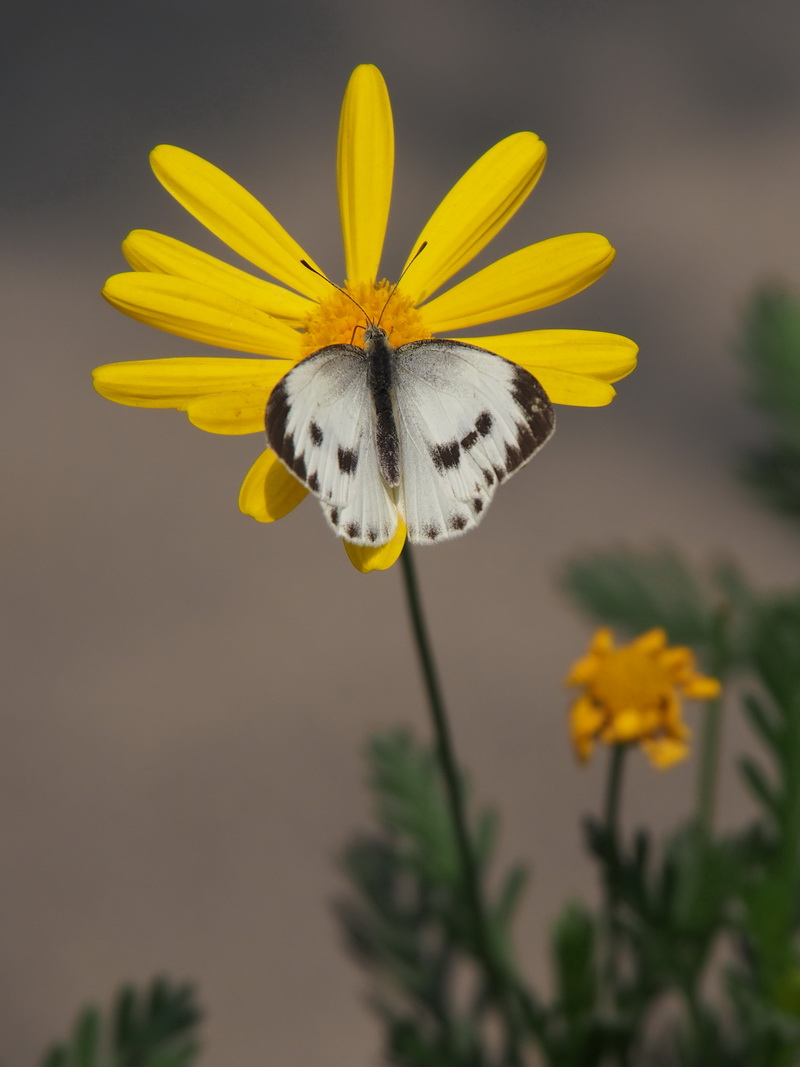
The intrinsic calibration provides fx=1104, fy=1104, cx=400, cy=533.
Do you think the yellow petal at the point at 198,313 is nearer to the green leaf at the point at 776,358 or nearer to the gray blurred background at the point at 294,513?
the gray blurred background at the point at 294,513

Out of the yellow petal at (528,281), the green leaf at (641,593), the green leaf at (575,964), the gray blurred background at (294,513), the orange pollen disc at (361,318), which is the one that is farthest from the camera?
the gray blurred background at (294,513)

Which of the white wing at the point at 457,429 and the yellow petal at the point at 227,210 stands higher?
the yellow petal at the point at 227,210

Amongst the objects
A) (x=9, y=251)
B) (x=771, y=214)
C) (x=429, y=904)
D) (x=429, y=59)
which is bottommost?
(x=429, y=904)

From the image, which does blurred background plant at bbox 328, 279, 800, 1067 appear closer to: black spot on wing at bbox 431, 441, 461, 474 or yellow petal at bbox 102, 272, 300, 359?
black spot on wing at bbox 431, 441, 461, 474

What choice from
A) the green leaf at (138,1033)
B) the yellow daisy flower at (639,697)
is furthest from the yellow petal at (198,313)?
the green leaf at (138,1033)

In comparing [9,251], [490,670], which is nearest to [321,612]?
[490,670]

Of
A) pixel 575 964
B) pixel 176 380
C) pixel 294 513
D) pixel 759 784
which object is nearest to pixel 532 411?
pixel 176 380

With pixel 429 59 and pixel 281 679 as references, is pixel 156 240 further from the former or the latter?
pixel 429 59
